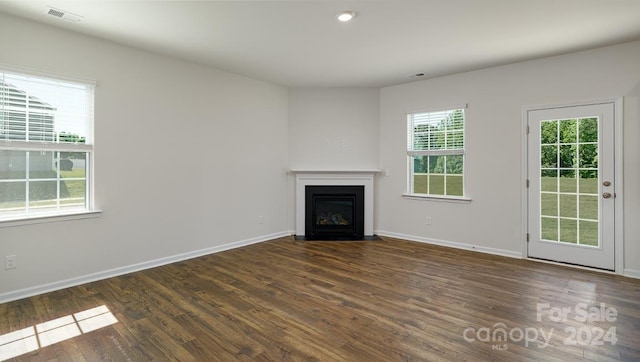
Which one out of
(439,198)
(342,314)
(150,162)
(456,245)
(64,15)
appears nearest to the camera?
(342,314)

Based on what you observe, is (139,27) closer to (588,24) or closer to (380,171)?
(380,171)

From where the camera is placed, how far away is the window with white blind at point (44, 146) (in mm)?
3010

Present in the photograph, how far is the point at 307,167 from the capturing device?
580cm

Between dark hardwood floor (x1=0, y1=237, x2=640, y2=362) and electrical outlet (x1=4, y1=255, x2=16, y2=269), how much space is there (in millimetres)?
358

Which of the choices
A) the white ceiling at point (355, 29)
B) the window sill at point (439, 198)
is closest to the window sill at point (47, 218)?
the white ceiling at point (355, 29)

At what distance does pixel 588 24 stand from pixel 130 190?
17.0 feet

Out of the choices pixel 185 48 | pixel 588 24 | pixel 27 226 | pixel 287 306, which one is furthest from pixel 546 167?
pixel 27 226

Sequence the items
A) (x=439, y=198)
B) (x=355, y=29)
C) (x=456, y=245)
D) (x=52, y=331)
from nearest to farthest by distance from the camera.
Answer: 1. (x=52, y=331)
2. (x=355, y=29)
3. (x=456, y=245)
4. (x=439, y=198)

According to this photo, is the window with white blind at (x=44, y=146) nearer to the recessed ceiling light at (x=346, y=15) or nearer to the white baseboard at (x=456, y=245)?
the recessed ceiling light at (x=346, y=15)

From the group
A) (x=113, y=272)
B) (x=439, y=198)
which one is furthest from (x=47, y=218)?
(x=439, y=198)

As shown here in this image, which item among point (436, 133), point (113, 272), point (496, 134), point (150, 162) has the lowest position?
point (113, 272)

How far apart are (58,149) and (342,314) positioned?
3.26 metres

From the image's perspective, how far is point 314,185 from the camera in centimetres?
568

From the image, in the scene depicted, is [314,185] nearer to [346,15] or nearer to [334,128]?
[334,128]
